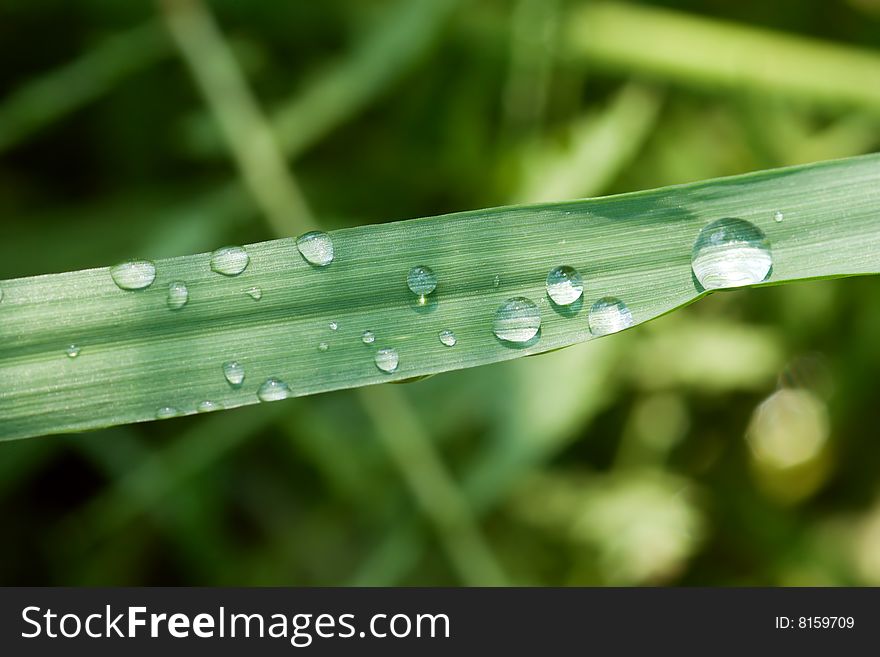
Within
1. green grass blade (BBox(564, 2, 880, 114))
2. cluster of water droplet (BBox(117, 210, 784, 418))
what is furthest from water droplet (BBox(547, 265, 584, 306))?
green grass blade (BBox(564, 2, 880, 114))

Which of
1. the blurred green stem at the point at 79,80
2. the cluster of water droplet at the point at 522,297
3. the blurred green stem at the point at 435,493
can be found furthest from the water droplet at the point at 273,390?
the blurred green stem at the point at 79,80

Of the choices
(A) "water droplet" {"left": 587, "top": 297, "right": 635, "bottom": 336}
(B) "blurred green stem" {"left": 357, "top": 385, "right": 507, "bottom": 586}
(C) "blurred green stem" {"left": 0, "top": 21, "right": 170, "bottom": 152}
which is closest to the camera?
(A) "water droplet" {"left": 587, "top": 297, "right": 635, "bottom": 336}

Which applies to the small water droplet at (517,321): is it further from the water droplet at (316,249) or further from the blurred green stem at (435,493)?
the blurred green stem at (435,493)

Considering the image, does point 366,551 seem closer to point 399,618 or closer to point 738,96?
point 399,618

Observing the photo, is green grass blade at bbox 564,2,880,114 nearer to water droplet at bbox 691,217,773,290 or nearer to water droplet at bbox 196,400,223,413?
water droplet at bbox 691,217,773,290

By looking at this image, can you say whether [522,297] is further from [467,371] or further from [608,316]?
[467,371]

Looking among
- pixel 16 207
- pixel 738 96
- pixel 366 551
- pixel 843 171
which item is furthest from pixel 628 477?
pixel 16 207
